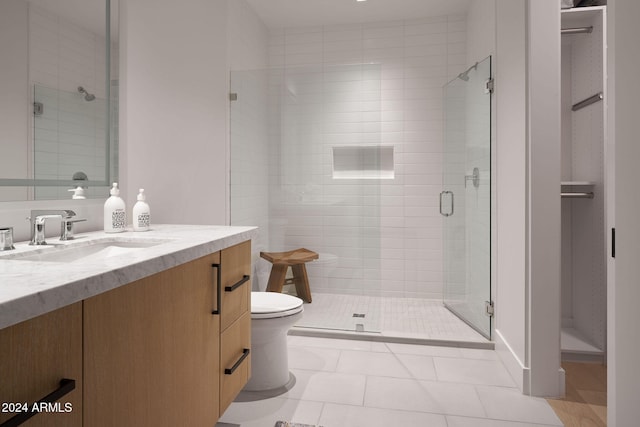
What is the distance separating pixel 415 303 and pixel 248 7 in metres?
2.96

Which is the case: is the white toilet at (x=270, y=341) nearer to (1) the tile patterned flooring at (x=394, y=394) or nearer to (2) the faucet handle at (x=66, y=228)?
(1) the tile patterned flooring at (x=394, y=394)

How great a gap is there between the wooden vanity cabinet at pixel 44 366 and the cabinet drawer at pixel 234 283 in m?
0.68

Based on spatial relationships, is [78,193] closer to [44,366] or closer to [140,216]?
[140,216]

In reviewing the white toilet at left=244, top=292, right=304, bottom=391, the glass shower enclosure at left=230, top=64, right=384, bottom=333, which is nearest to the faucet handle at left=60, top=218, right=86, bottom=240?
the white toilet at left=244, top=292, right=304, bottom=391

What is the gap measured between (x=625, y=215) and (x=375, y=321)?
80.8 inches

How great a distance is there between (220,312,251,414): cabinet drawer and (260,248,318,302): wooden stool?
134 centimetres

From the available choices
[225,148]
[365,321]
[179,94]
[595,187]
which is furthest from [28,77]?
[595,187]

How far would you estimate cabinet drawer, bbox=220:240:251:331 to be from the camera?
1452 millimetres

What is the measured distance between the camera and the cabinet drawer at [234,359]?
146cm

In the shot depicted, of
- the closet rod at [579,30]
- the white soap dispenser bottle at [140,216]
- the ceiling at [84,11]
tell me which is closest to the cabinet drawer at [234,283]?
the white soap dispenser bottle at [140,216]

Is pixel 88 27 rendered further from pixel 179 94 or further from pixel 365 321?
pixel 365 321

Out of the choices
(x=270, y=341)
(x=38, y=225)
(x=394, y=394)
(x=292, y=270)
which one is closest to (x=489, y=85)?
(x=292, y=270)

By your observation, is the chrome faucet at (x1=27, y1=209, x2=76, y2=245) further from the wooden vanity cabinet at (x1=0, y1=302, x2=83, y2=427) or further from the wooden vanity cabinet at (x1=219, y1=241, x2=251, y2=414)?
the wooden vanity cabinet at (x1=0, y1=302, x2=83, y2=427)

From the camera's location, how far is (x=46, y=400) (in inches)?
26.6
